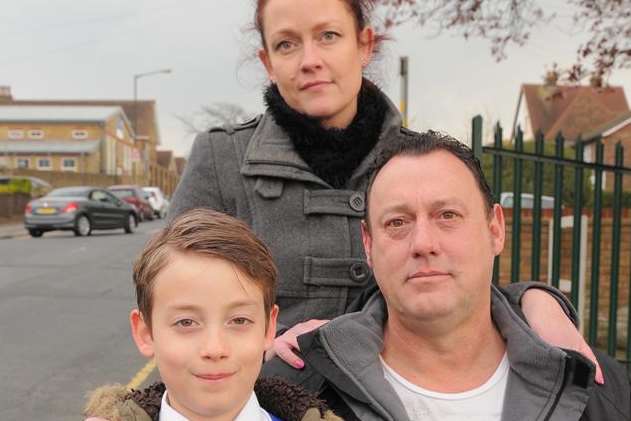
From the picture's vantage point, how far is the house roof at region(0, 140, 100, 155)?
5941 centimetres

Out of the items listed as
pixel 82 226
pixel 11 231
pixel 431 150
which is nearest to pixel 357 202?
Result: pixel 431 150

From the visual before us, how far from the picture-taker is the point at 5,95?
2800 inches

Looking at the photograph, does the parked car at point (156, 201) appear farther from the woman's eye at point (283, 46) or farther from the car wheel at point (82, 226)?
the woman's eye at point (283, 46)

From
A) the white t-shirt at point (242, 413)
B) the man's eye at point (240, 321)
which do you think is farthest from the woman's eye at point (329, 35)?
the white t-shirt at point (242, 413)

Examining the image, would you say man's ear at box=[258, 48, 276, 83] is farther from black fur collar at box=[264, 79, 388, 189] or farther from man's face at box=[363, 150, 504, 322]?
man's face at box=[363, 150, 504, 322]

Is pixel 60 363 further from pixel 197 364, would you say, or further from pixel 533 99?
pixel 533 99

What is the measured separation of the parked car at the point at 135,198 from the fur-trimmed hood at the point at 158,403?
31.0 metres

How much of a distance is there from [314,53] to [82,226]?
21.5 meters

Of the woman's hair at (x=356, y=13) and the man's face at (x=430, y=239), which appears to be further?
the woman's hair at (x=356, y=13)

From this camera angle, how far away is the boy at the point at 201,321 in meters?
1.51

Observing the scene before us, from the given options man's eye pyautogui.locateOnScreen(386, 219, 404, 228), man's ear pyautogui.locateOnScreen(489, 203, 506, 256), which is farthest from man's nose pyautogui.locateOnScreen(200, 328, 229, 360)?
man's ear pyautogui.locateOnScreen(489, 203, 506, 256)

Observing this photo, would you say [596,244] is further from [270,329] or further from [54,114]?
[54,114]

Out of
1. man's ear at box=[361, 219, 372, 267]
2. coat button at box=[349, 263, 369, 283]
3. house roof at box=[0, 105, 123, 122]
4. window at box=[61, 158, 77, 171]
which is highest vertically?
house roof at box=[0, 105, 123, 122]

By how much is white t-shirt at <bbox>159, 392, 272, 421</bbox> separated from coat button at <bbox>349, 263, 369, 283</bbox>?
661mm
